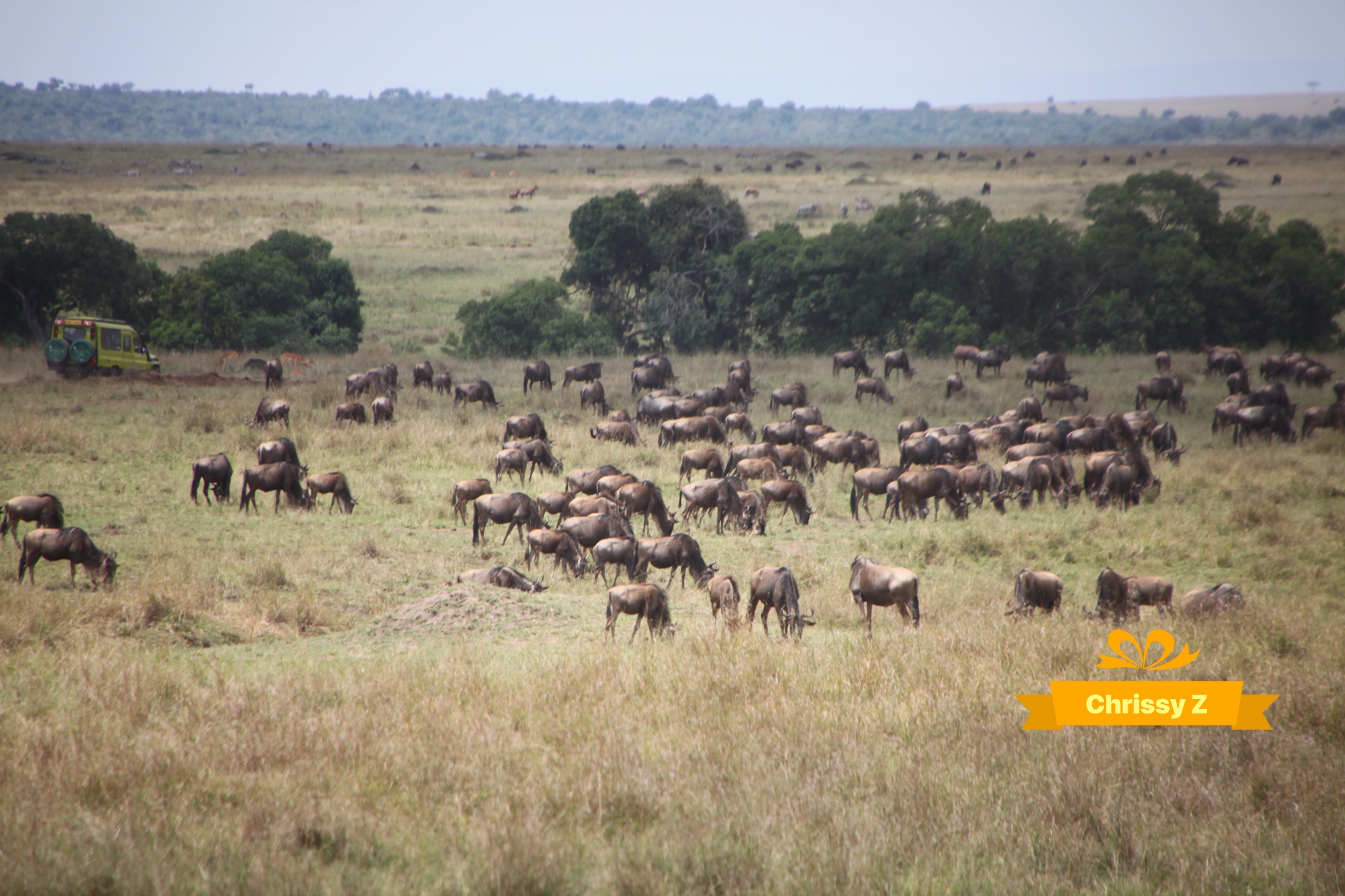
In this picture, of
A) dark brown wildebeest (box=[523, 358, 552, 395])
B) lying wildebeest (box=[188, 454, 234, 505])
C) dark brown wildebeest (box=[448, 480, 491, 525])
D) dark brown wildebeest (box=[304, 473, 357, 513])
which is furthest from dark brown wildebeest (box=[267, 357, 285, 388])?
dark brown wildebeest (box=[448, 480, 491, 525])

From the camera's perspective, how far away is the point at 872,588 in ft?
37.2

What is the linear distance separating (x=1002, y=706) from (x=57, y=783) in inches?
250

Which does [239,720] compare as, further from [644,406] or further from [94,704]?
[644,406]

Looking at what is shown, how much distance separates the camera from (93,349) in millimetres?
27562

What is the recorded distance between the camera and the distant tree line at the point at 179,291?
32.9m

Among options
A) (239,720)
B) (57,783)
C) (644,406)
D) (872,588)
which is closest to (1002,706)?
(872,588)

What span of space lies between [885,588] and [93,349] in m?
24.9

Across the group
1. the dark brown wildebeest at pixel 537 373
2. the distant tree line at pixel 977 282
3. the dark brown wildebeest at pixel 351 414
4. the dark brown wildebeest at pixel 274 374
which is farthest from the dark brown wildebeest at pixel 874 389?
the dark brown wildebeest at pixel 274 374

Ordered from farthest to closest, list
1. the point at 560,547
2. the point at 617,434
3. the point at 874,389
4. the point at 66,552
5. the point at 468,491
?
the point at 874,389 < the point at 617,434 < the point at 468,491 < the point at 560,547 < the point at 66,552

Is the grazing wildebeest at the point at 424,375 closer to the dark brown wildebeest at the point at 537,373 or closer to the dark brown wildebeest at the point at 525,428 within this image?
the dark brown wildebeest at the point at 537,373

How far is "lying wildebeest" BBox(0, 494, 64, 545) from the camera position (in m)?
13.4

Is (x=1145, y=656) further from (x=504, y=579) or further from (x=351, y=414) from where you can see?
(x=351, y=414)

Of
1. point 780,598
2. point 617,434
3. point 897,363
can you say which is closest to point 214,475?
point 617,434

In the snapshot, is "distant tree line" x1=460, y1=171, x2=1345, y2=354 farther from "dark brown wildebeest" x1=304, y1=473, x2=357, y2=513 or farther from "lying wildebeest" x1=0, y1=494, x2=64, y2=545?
"lying wildebeest" x1=0, y1=494, x2=64, y2=545
